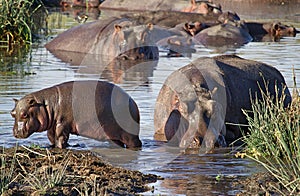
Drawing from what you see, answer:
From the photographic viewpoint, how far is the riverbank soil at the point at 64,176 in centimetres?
515

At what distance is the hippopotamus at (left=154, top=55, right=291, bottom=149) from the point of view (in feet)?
23.6

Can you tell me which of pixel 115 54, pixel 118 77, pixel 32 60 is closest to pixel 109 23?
pixel 115 54

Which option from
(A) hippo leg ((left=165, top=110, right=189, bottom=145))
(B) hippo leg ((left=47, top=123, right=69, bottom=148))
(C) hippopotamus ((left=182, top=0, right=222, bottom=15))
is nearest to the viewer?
(B) hippo leg ((left=47, top=123, right=69, bottom=148))

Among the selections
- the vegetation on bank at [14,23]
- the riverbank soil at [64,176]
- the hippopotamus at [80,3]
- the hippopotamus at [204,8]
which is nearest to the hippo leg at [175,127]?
the riverbank soil at [64,176]

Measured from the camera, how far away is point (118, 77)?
1155cm

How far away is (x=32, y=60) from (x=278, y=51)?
466cm

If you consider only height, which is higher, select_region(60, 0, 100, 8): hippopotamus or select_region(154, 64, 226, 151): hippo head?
select_region(154, 64, 226, 151): hippo head

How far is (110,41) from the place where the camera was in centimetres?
1388

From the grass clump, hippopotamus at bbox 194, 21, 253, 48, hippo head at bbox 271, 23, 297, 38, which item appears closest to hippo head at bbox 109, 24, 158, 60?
hippopotamus at bbox 194, 21, 253, 48

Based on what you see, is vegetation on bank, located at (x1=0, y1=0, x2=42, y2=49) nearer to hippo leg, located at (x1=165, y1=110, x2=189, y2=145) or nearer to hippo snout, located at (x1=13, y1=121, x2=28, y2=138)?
hippo leg, located at (x1=165, y1=110, x2=189, y2=145)

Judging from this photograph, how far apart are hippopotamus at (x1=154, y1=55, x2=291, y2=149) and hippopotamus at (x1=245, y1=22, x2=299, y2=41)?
30.5ft

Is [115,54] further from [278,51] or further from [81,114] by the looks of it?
[81,114]

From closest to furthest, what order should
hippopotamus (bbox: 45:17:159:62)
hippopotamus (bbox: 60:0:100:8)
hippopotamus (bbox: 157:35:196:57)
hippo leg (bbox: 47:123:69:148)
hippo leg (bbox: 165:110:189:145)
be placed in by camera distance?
hippo leg (bbox: 47:123:69:148) < hippo leg (bbox: 165:110:189:145) < hippopotamus (bbox: 45:17:159:62) < hippopotamus (bbox: 157:35:196:57) < hippopotamus (bbox: 60:0:100:8)

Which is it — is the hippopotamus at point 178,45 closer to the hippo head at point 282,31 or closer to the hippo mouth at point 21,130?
the hippo head at point 282,31
